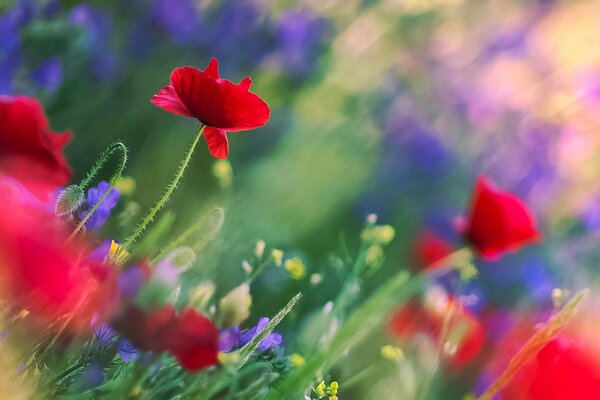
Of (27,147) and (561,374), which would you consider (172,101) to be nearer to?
(27,147)

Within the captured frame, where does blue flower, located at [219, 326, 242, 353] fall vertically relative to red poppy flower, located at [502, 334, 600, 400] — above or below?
above

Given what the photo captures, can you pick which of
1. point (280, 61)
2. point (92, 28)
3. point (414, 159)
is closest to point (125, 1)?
point (92, 28)

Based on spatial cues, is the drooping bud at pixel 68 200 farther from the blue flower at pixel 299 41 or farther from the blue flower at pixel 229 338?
the blue flower at pixel 299 41

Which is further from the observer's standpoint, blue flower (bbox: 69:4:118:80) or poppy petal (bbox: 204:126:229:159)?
blue flower (bbox: 69:4:118:80)

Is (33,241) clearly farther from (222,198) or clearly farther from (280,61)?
(280,61)

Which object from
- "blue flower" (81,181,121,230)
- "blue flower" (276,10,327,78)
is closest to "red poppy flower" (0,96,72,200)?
"blue flower" (81,181,121,230)

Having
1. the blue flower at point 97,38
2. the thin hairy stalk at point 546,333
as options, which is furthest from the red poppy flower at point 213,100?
the blue flower at point 97,38

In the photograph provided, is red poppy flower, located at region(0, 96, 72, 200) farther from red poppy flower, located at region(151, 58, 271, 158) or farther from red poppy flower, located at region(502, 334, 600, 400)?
red poppy flower, located at region(502, 334, 600, 400)
